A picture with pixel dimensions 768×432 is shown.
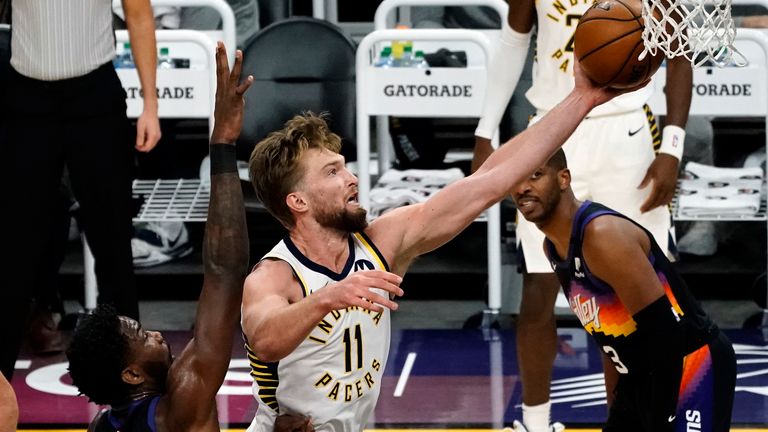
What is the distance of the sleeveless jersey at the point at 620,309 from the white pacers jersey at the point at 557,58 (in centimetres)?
99

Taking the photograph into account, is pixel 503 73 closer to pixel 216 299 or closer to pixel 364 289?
pixel 216 299

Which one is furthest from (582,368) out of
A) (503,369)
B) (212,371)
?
(212,371)

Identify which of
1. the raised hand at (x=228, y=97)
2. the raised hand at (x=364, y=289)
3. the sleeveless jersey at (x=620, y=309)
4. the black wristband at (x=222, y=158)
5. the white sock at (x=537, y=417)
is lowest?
the white sock at (x=537, y=417)

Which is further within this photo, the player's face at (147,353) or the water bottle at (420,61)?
the water bottle at (420,61)

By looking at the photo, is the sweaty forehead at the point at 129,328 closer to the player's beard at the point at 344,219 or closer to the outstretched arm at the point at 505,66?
the player's beard at the point at 344,219

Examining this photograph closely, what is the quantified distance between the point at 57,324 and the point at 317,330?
3867 millimetres

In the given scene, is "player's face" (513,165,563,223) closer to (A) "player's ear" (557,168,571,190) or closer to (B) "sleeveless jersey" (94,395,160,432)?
(A) "player's ear" (557,168,571,190)

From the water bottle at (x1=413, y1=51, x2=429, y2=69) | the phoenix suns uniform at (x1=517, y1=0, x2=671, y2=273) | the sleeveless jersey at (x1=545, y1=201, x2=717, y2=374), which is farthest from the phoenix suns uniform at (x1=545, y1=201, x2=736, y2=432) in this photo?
the water bottle at (x1=413, y1=51, x2=429, y2=69)

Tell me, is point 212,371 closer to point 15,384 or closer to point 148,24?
point 148,24

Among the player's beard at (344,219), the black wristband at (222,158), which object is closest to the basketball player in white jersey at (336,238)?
the player's beard at (344,219)

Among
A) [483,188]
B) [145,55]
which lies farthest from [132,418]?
[145,55]

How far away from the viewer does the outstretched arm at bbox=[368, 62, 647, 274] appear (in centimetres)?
379

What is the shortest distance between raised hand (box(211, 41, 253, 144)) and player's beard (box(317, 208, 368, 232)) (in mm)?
340

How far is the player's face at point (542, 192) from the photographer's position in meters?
4.86
